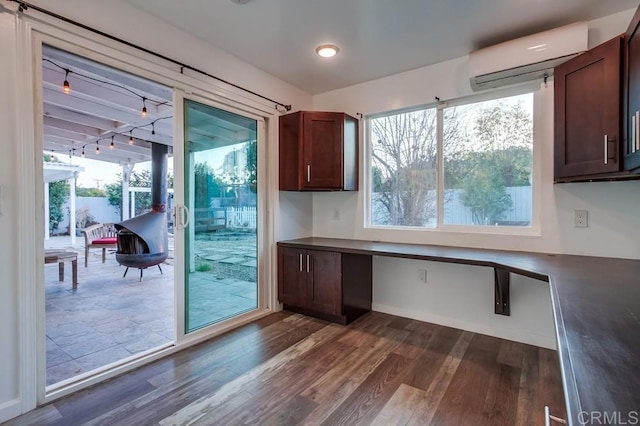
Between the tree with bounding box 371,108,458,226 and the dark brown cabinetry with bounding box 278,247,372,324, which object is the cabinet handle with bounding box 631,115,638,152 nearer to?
the tree with bounding box 371,108,458,226

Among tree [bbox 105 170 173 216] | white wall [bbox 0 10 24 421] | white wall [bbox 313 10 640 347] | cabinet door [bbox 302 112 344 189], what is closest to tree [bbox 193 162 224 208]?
cabinet door [bbox 302 112 344 189]

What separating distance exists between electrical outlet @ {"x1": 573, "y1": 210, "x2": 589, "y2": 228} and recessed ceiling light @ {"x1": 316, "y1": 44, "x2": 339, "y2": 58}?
229 centimetres

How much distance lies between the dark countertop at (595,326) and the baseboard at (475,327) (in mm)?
734

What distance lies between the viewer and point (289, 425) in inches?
64.2

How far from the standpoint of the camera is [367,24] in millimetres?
2346

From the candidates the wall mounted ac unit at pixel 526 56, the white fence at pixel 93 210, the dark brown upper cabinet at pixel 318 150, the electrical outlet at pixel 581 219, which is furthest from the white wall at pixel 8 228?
the white fence at pixel 93 210

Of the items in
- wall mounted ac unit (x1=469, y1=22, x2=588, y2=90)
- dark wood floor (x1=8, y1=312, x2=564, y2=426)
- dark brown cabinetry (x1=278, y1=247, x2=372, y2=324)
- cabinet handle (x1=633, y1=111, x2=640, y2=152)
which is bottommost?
dark wood floor (x1=8, y1=312, x2=564, y2=426)

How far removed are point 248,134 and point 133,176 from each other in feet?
28.7

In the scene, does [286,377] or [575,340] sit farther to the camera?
[286,377]

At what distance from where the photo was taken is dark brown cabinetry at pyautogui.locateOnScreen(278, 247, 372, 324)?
9.74 ft

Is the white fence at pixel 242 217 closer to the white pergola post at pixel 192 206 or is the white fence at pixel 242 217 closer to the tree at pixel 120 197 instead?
the white pergola post at pixel 192 206

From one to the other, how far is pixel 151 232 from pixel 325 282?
3.51 metres

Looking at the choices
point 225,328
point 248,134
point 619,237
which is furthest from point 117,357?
point 619,237

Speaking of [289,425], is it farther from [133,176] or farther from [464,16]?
[133,176]
